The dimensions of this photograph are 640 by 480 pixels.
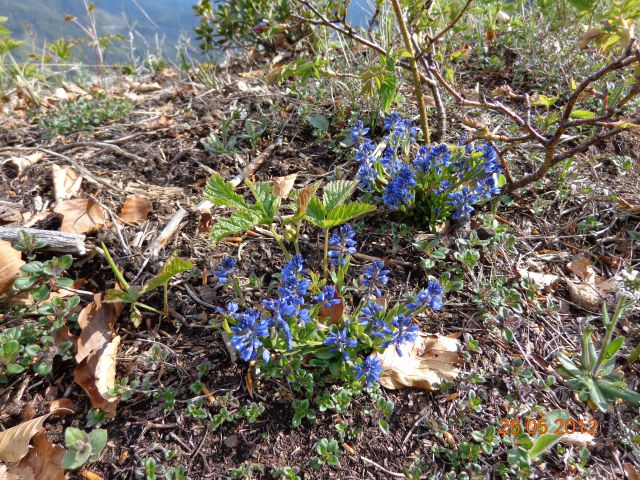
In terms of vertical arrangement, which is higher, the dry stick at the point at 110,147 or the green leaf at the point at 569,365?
the dry stick at the point at 110,147

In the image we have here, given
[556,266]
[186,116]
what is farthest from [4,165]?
[556,266]

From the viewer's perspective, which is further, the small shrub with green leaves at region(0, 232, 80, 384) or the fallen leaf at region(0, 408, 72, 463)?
the small shrub with green leaves at region(0, 232, 80, 384)

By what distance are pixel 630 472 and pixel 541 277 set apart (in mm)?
921

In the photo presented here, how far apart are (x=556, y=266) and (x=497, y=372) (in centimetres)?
78

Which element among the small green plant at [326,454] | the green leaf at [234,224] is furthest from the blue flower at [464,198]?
the small green plant at [326,454]

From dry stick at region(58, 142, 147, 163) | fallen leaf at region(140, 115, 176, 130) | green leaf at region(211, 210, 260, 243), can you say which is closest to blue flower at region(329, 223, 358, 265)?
green leaf at region(211, 210, 260, 243)

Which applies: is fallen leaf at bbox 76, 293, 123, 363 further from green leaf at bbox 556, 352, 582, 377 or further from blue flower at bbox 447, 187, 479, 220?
green leaf at bbox 556, 352, 582, 377

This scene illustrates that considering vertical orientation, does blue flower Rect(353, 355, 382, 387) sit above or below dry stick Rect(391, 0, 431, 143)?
below

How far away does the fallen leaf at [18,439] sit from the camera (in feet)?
5.27

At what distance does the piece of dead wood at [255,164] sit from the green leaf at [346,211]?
111cm

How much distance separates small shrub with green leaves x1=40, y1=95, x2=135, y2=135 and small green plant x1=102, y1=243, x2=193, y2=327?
1937 millimetres

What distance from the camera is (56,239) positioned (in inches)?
84.1

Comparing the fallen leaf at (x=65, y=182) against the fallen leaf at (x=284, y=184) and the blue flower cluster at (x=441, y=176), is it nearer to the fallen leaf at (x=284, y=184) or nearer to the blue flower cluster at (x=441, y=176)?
the fallen leaf at (x=284, y=184)

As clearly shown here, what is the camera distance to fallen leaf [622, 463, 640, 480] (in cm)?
163
